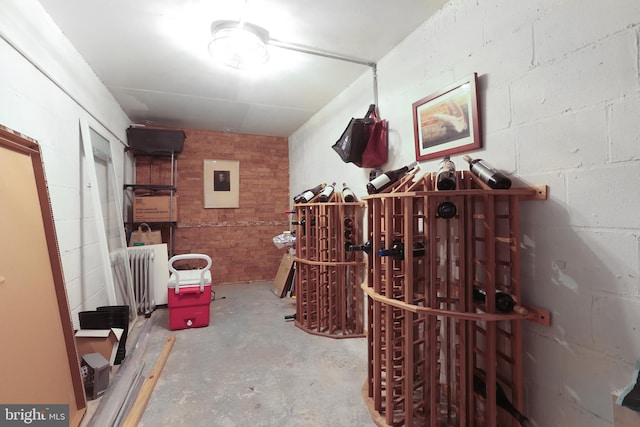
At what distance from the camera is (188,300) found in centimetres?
296

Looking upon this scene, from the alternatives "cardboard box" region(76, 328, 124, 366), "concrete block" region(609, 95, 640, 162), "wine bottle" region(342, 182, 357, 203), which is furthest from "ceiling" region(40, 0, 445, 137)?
"cardboard box" region(76, 328, 124, 366)

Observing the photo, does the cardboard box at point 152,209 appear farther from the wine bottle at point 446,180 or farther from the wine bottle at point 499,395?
the wine bottle at point 499,395

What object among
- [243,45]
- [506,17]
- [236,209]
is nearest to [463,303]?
[506,17]

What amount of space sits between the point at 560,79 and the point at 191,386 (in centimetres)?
279

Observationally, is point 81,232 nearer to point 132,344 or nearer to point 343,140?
point 132,344

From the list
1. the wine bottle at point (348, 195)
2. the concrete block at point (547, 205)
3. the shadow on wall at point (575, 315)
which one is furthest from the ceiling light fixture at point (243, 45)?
the shadow on wall at point (575, 315)

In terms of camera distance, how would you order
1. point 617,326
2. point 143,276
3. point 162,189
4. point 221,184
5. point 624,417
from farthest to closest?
point 221,184 < point 162,189 < point 143,276 < point 617,326 < point 624,417

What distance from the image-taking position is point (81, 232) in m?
2.36

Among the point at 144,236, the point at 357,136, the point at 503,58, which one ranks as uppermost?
the point at 503,58

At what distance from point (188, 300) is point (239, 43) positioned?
2481 mm

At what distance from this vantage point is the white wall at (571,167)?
1096 millimetres

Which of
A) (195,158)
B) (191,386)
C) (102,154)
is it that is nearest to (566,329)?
(191,386)

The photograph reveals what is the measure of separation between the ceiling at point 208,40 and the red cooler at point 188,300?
189 cm

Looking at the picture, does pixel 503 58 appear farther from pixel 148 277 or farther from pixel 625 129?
pixel 148 277
